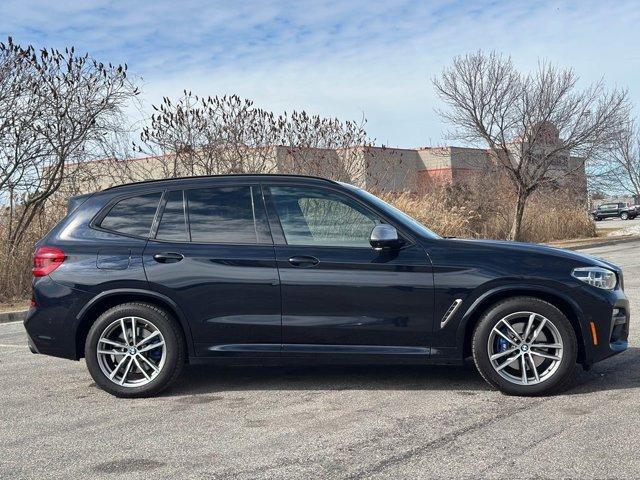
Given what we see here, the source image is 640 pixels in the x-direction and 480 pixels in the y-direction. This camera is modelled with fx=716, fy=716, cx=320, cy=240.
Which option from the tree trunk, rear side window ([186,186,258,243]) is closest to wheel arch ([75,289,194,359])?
rear side window ([186,186,258,243])

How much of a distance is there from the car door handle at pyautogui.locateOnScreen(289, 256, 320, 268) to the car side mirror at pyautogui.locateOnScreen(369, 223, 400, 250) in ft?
1.49

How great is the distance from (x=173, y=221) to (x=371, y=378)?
6.82 ft

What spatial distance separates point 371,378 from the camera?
19.6 ft

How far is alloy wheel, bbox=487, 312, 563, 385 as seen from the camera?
5.25m

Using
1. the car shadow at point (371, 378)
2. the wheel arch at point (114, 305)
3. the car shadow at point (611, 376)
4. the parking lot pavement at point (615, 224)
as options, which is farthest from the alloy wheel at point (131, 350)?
the parking lot pavement at point (615, 224)

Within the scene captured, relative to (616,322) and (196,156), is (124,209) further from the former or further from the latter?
(196,156)

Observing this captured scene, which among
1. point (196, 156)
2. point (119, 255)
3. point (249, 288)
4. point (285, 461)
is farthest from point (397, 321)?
point (196, 156)

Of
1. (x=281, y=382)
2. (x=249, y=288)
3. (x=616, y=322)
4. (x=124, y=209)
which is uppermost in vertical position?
(x=124, y=209)

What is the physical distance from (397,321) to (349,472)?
170 cm

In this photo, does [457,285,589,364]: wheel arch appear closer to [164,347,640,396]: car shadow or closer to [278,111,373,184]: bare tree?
[164,347,640,396]: car shadow

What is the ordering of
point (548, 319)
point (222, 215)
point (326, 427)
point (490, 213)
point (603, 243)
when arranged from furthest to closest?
point (603, 243)
point (490, 213)
point (222, 215)
point (548, 319)
point (326, 427)

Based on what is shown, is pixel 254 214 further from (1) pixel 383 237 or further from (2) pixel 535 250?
(2) pixel 535 250

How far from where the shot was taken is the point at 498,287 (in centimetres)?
529

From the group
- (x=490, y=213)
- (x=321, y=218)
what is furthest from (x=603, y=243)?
(x=321, y=218)
